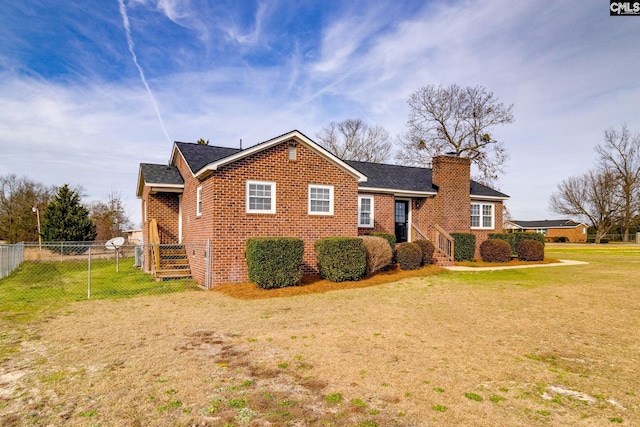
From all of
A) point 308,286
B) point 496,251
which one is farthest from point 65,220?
point 496,251

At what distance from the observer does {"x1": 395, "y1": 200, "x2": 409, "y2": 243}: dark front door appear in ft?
62.6

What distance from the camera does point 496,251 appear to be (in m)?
17.7

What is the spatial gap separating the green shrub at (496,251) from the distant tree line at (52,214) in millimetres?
30784

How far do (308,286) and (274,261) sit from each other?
4.31 ft

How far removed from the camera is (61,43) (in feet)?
44.9

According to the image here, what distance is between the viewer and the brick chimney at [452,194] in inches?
749

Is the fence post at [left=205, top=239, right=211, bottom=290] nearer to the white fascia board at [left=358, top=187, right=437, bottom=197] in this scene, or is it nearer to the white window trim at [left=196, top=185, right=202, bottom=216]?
the white window trim at [left=196, top=185, right=202, bottom=216]

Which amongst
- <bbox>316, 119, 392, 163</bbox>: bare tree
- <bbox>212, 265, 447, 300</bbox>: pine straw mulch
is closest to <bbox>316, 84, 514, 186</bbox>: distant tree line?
<bbox>316, 119, 392, 163</bbox>: bare tree

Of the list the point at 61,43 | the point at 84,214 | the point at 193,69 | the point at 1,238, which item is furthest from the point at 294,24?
the point at 1,238

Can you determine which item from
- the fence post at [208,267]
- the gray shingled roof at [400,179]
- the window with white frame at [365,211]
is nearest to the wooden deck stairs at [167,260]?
the fence post at [208,267]

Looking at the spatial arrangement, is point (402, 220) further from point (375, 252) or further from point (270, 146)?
point (270, 146)

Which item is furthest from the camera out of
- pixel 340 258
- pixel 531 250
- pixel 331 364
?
pixel 531 250

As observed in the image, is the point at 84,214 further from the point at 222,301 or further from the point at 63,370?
the point at 63,370

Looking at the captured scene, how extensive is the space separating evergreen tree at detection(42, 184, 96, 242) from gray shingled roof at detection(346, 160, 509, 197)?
24.3 m
